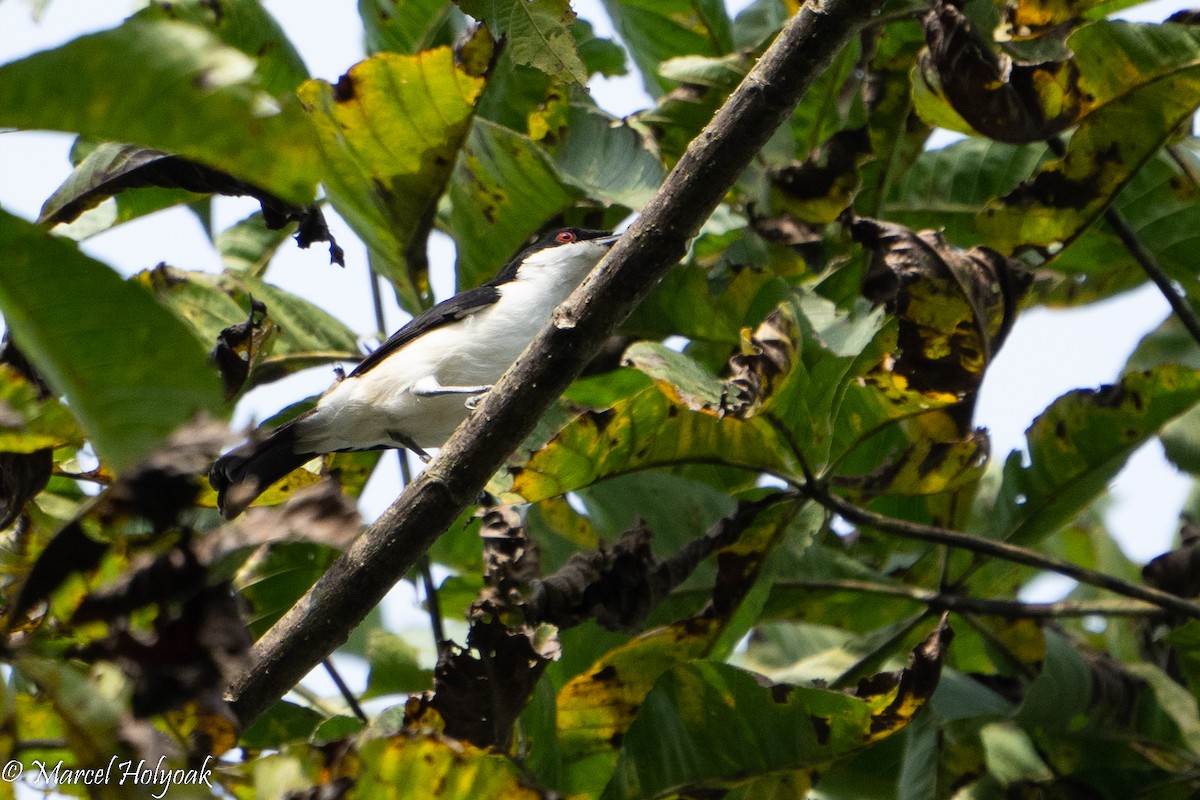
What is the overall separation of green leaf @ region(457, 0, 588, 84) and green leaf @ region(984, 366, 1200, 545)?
178 centimetres

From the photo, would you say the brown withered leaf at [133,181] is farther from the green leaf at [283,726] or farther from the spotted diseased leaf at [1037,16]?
the spotted diseased leaf at [1037,16]

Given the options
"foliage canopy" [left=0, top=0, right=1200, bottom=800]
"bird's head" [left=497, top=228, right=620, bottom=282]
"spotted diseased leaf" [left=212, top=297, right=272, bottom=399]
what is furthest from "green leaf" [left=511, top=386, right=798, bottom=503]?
"bird's head" [left=497, top=228, right=620, bottom=282]

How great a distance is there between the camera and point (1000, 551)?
3.00 m

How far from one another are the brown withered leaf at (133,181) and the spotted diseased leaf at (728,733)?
4.50 feet

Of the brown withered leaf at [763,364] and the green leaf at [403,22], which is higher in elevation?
the green leaf at [403,22]

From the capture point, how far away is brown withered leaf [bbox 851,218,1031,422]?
280 centimetres

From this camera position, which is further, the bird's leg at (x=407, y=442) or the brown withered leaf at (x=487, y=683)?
the bird's leg at (x=407, y=442)

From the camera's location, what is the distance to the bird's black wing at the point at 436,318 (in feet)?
13.6

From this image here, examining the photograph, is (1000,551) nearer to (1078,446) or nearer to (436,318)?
(1078,446)

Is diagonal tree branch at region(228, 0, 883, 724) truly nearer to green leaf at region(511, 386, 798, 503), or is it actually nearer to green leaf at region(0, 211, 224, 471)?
green leaf at region(511, 386, 798, 503)

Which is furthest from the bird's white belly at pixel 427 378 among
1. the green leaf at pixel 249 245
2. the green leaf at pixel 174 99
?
the green leaf at pixel 174 99

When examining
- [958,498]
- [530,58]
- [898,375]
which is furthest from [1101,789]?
[530,58]

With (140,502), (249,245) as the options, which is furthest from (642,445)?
(249,245)

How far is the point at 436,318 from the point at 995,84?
2.03 metres
